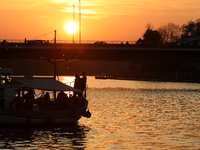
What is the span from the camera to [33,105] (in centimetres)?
3362

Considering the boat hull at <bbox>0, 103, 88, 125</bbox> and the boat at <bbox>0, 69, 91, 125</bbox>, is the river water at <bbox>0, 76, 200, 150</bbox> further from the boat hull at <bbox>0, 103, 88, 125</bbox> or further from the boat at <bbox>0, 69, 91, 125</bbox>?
the boat at <bbox>0, 69, 91, 125</bbox>

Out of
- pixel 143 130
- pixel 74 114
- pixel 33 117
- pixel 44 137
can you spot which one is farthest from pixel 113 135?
pixel 33 117

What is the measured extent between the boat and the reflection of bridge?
67.0m

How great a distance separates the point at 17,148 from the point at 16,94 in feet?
32.7

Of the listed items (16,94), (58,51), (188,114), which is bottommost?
(188,114)

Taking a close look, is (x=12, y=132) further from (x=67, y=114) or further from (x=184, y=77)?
(x=184, y=77)

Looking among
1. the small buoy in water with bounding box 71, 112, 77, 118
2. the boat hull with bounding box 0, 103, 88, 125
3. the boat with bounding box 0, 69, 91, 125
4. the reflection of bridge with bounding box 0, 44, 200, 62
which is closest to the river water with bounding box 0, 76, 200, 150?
the boat hull with bounding box 0, 103, 88, 125

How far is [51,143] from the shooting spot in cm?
2697

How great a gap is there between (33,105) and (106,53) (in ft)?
241

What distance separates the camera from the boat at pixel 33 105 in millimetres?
32656

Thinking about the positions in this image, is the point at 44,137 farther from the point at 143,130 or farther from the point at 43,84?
the point at 143,130

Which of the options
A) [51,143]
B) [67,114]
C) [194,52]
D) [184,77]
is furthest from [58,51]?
[51,143]

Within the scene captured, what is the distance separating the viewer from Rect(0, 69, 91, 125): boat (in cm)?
3266

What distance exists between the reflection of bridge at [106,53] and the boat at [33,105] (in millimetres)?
67028
